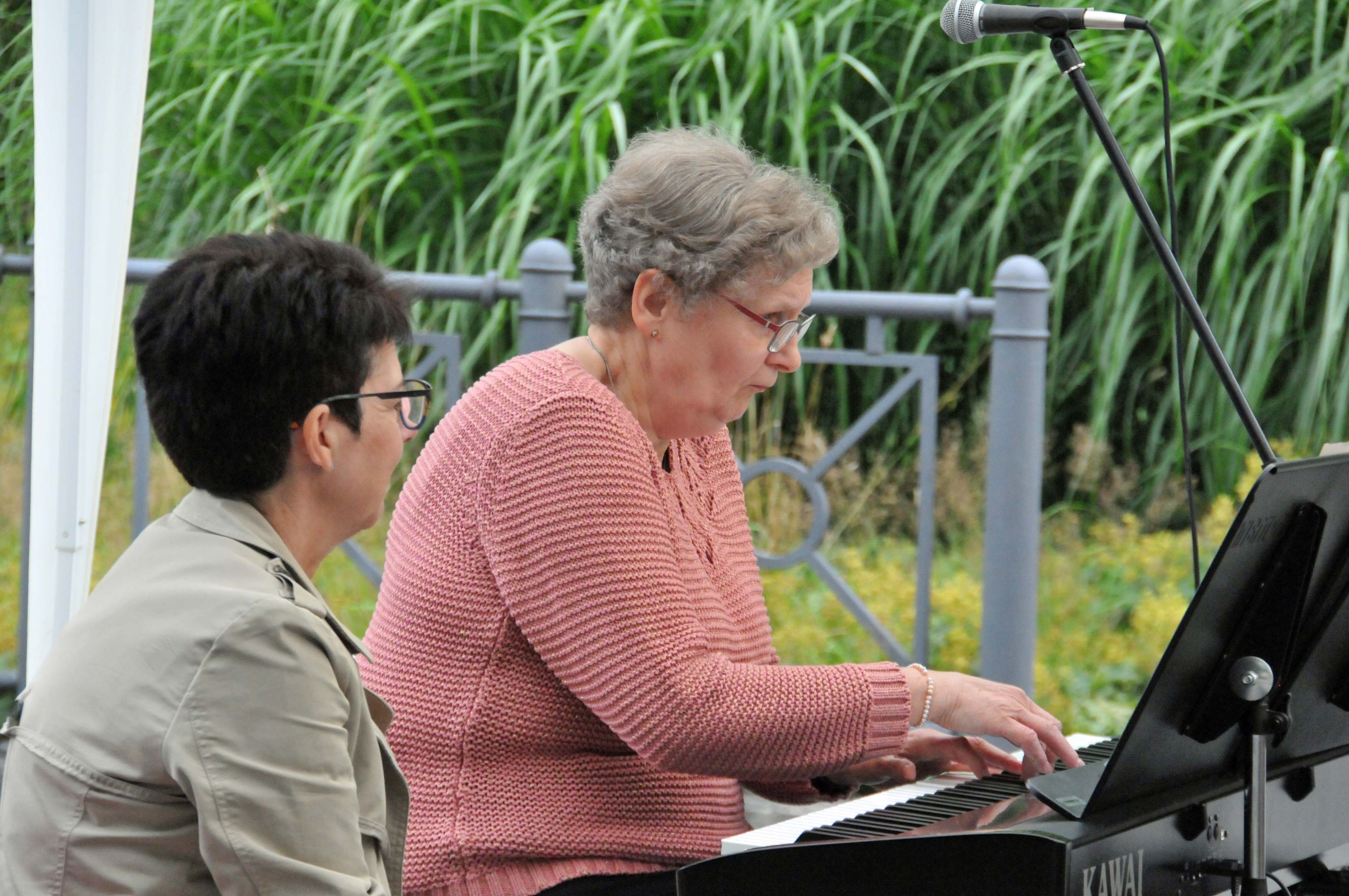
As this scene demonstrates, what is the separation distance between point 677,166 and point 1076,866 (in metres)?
0.97

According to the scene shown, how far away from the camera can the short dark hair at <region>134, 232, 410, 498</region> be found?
1310 mm

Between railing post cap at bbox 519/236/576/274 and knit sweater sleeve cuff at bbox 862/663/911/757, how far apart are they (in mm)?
1866

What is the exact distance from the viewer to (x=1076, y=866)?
1279 mm

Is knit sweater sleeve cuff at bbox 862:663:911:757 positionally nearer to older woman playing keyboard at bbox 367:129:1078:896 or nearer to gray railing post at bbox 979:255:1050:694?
older woman playing keyboard at bbox 367:129:1078:896

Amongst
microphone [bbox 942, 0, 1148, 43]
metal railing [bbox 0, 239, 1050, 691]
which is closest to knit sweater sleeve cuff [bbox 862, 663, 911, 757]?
microphone [bbox 942, 0, 1148, 43]

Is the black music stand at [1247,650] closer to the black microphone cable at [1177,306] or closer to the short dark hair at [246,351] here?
the black microphone cable at [1177,306]

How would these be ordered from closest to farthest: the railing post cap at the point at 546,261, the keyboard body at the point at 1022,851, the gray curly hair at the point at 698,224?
the keyboard body at the point at 1022,851 → the gray curly hair at the point at 698,224 → the railing post cap at the point at 546,261

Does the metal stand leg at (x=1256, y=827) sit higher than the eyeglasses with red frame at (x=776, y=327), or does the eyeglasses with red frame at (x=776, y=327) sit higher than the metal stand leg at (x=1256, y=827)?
the eyeglasses with red frame at (x=776, y=327)

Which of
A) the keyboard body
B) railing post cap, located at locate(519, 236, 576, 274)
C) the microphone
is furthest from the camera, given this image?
railing post cap, located at locate(519, 236, 576, 274)

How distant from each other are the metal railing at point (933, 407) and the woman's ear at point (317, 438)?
1.92 meters

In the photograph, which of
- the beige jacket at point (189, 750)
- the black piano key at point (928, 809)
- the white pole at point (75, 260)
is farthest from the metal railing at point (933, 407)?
the beige jacket at point (189, 750)

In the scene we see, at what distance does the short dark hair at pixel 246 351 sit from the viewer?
4.30ft

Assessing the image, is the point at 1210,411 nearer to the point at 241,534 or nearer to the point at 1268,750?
the point at 1268,750

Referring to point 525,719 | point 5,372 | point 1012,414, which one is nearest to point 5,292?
point 5,372
